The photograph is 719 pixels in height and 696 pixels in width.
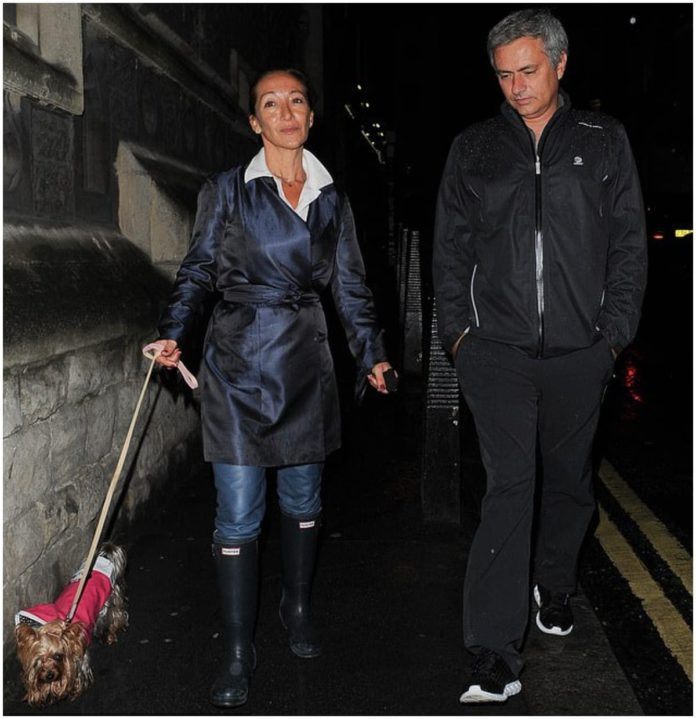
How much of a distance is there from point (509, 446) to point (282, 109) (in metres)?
1.53

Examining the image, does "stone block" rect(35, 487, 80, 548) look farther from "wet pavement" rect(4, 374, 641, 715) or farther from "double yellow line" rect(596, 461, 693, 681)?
"double yellow line" rect(596, 461, 693, 681)

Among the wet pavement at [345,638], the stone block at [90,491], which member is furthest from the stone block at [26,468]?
the wet pavement at [345,638]

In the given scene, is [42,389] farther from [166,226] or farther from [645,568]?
[645,568]

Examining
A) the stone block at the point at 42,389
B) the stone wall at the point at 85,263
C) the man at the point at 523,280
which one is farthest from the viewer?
the stone wall at the point at 85,263

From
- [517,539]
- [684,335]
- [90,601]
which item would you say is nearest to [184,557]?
[90,601]

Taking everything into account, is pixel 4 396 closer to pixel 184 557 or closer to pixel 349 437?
pixel 184 557

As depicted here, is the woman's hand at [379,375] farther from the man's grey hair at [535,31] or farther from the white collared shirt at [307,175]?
the man's grey hair at [535,31]

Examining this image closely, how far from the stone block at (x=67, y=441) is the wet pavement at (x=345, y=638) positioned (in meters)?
0.72

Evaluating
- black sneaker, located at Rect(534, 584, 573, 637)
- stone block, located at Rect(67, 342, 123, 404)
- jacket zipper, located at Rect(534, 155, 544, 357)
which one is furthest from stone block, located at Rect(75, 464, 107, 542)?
jacket zipper, located at Rect(534, 155, 544, 357)

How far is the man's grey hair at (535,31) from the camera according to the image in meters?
3.43

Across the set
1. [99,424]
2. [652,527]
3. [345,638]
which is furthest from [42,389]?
[652,527]

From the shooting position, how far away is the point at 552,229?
342 cm

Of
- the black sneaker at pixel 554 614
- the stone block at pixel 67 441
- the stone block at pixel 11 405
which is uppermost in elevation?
the stone block at pixel 11 405

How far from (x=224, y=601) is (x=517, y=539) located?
1.13 metres
